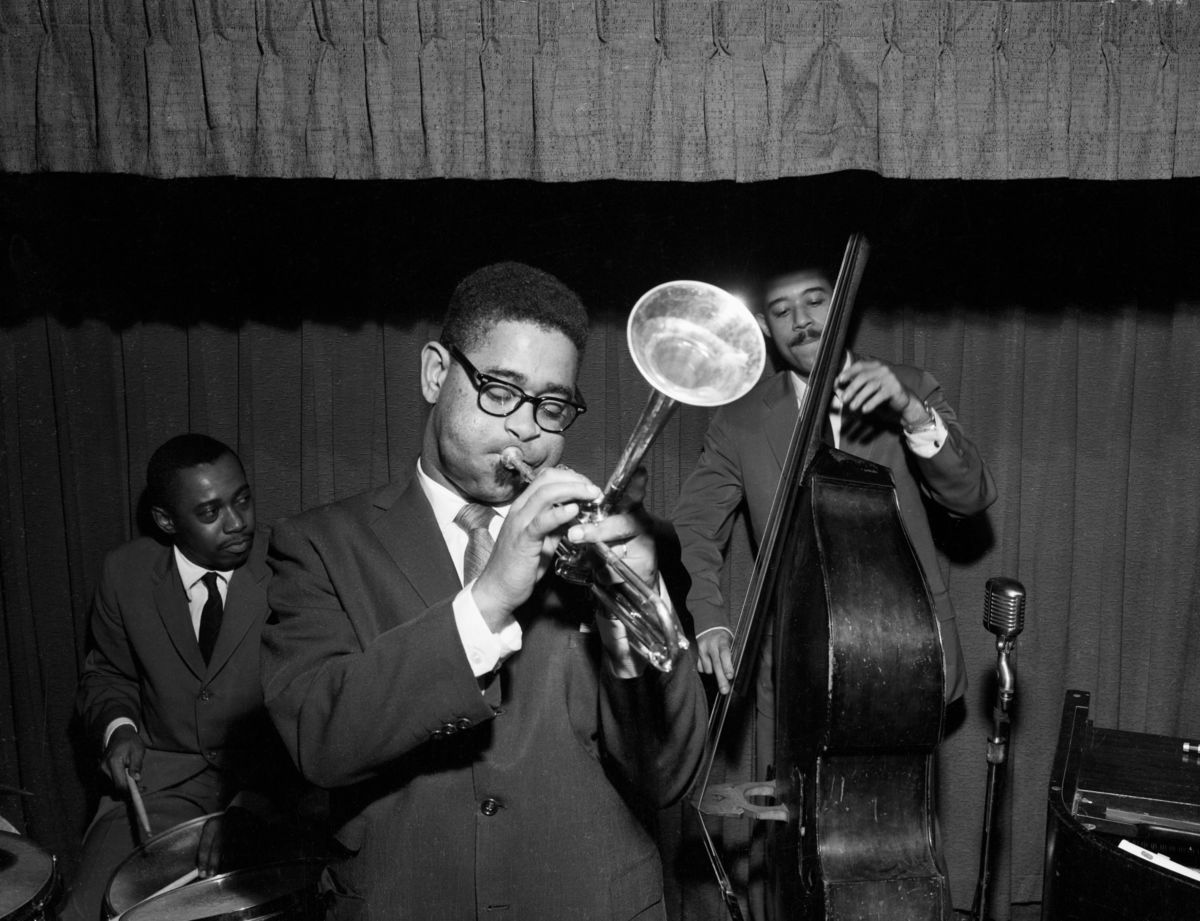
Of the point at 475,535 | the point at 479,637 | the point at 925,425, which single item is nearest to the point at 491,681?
the point at 479,637

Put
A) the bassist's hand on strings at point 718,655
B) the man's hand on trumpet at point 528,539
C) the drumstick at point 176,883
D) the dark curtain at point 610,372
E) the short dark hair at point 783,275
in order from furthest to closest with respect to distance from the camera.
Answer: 1. the dark curtain at point 610,372
2. the short dark hair at point 783,275
3. the bassist's hand on strings at point 718,655
4. the drumstick at point 176,883
5. the man's hand on trumpet at point 528,539

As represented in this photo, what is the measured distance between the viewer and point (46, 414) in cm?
360

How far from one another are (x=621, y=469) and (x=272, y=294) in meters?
2.34

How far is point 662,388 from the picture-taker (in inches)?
63.4

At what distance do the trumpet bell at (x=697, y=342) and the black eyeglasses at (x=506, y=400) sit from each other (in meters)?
0.16

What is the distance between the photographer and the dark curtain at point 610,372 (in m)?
3.50

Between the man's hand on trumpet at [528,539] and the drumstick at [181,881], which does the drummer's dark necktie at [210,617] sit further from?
the man's hand on trumpet at [528,539]

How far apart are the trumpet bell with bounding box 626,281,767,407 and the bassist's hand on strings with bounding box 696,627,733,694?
138 cm

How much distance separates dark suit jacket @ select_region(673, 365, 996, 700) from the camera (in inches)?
119

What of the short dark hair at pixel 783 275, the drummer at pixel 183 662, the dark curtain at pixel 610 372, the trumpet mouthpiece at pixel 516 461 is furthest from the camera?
the dark curtain at pixel 610 372

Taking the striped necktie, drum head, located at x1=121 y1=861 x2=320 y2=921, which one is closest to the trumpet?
the striped necktie

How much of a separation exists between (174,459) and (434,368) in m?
1.80

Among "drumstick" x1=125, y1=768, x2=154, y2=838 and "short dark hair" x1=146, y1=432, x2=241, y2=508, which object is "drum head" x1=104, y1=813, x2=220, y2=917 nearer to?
"drumstick" x1=125, y1=768, x2=154, y2=838

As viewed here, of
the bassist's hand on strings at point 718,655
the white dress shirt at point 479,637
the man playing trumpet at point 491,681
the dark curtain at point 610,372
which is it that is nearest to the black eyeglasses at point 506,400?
the man playing trumpet at point 491,681
